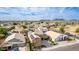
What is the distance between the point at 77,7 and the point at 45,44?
0.32 meters

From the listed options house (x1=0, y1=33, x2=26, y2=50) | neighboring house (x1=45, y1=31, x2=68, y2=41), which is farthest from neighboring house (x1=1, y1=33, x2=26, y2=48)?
neighboring house (x1=45, y1=31, x2=68, y2=41)

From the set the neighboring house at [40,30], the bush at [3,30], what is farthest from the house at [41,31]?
the bush at [3,30]

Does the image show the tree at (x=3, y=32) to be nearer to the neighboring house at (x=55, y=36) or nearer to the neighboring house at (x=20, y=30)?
the neighboring house at (x=20, y=30)

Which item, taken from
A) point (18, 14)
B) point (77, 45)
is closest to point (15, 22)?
point (18, 14)

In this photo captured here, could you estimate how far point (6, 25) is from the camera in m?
1.04

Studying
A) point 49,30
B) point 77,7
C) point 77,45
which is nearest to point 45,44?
point 49,30

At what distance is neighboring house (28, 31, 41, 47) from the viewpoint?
1030 millimetres

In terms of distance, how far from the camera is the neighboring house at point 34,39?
3.38 ft

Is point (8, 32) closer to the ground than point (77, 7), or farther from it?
closer to the ground

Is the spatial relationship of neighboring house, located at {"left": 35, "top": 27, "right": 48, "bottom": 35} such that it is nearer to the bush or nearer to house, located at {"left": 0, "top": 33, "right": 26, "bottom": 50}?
house, located at {"left": 0, "top": 33, "right": 26, "bottom": 50}

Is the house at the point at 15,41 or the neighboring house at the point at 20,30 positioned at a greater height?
the neighboring house at the point at 20,30

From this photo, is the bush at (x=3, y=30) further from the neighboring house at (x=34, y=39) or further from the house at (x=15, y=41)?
the neighboring house at (x=34, y=39)
